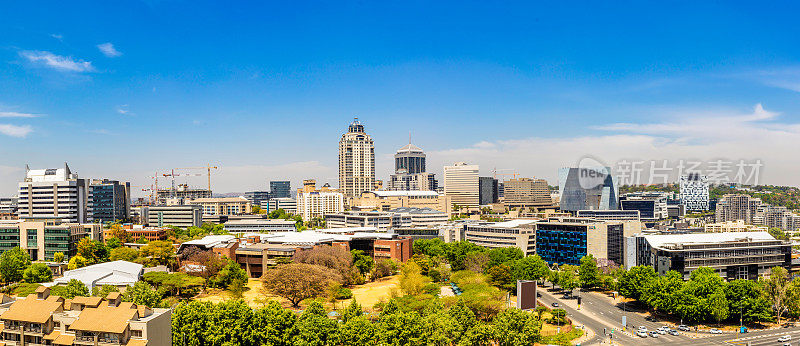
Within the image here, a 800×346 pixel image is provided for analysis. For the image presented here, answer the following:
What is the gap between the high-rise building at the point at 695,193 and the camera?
187 m

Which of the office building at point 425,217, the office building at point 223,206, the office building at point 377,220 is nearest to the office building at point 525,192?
the office building at point 425,217

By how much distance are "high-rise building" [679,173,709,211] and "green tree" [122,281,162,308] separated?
178 m

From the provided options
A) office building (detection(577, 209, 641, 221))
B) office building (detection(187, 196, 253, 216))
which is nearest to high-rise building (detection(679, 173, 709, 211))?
office building (detection(577, 209, 641, 221))

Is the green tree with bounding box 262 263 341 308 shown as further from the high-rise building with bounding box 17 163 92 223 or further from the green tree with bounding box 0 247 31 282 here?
the high-rise building with bounding box 17 163 92 223

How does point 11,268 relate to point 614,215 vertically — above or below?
below

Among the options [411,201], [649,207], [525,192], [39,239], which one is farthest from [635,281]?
[525,192]

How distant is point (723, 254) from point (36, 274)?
70306 mm

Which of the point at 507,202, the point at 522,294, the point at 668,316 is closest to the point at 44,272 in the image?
the point at 522,294

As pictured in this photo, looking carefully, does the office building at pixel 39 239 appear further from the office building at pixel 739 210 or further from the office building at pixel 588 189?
the office building at pixel 739 210

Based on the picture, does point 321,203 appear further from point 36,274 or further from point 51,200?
point 36,274

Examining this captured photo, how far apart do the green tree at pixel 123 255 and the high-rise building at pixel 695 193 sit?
16804cm

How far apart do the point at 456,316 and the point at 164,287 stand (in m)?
28.7

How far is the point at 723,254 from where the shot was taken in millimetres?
61562

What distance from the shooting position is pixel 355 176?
195750mm
